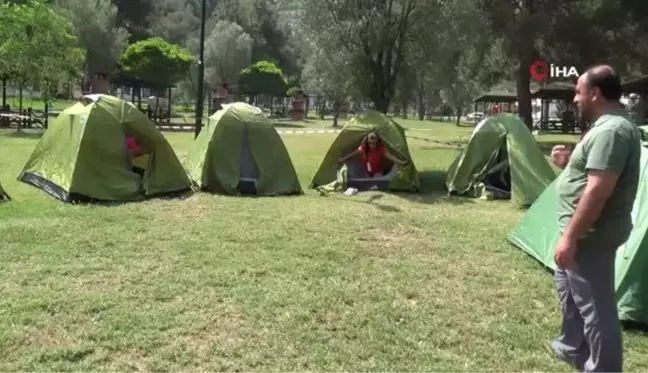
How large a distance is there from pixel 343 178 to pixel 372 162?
661mm

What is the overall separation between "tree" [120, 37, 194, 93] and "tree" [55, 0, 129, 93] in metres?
4.90

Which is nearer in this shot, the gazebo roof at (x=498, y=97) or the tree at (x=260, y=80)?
the gazebo roof at (x=498, y=97)

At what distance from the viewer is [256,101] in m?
55.6

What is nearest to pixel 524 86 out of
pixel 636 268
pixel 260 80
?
pixel 636 268

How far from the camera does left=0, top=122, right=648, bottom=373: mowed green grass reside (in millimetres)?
4215

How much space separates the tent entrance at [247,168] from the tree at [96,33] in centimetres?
3299

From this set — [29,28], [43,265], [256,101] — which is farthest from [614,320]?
[256,101]

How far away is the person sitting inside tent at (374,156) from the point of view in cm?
1172

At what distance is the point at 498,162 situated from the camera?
37.4 feet

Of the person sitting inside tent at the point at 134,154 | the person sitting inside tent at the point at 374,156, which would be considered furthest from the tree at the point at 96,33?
the person sitting inside tent at the point at 374,156

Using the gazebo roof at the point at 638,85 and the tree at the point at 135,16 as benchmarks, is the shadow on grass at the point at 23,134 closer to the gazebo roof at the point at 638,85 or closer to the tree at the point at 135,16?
the gazebo roof at the point at 638,85

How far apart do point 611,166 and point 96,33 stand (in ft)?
143

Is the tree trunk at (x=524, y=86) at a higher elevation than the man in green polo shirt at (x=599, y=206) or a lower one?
higher

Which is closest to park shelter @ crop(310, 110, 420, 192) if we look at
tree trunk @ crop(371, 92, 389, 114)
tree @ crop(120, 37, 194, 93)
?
tree trunk @ crop(371, 92, 389, 114)
